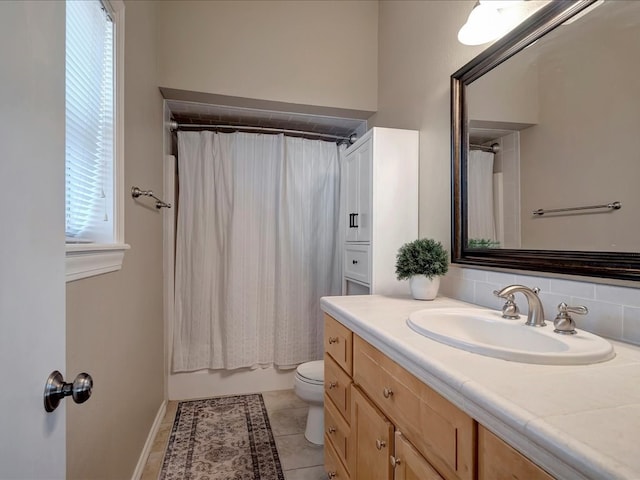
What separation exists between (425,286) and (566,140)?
75 centimetres

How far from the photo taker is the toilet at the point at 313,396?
1887 mm

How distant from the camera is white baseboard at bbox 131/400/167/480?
161cm

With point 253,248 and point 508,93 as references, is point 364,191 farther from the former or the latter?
point 253,248

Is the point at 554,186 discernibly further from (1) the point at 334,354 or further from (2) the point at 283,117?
(2) the point at 283,117

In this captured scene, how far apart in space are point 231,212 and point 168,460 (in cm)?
158

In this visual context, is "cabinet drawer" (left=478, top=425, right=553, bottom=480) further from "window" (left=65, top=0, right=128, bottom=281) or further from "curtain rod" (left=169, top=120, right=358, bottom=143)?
"curtain rod" (left=169, top=120, right=358, bottom=143)

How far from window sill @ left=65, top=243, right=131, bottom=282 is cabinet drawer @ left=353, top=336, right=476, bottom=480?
897mm

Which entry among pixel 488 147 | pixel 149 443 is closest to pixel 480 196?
pixel 488 147

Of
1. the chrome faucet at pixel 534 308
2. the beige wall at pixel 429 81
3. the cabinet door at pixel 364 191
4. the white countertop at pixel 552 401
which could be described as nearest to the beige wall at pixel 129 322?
the white countertop at pixel 552 401

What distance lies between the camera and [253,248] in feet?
8.46

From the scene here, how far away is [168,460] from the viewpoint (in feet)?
5.85

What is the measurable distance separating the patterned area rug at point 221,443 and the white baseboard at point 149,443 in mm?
95

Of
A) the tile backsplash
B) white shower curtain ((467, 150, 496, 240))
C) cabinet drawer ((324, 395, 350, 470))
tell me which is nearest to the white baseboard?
cabinet drawer ((324, 395, 350, 470))

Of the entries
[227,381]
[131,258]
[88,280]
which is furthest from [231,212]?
[88,280]
